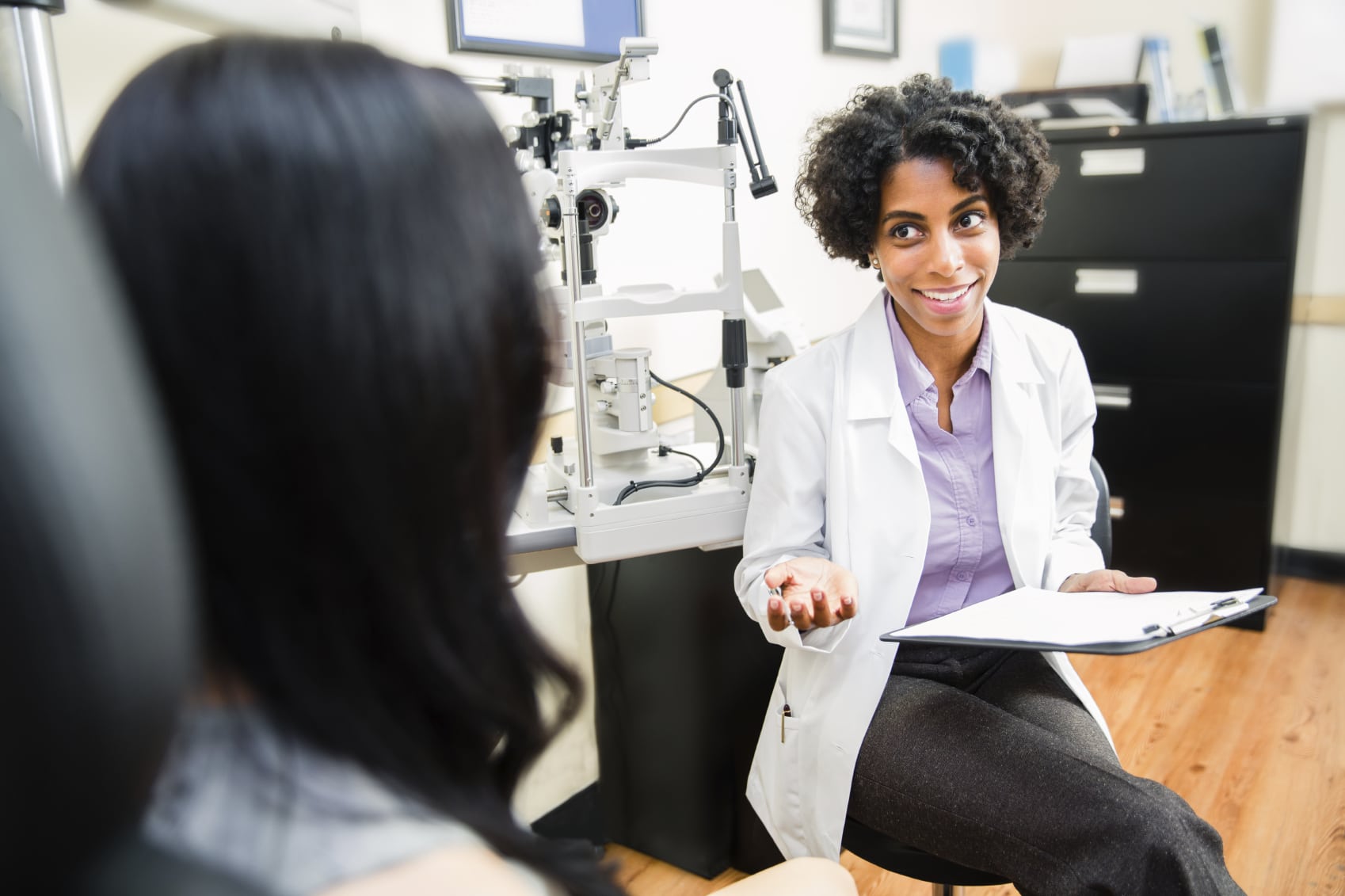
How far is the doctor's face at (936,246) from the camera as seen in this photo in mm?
1396

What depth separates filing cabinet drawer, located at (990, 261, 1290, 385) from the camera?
251cm

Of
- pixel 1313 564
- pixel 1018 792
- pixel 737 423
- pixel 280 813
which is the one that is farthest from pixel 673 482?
pixel 1313 564

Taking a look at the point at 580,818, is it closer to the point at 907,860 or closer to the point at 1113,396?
the point at 907,860

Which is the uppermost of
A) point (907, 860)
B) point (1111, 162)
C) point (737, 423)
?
point (1111, 162)

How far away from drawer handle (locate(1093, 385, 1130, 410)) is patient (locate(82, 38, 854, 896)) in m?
2.55

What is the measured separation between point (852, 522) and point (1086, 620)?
34cm

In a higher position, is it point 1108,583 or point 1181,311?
point 1181,311

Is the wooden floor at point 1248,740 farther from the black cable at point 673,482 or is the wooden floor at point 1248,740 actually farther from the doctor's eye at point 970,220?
the doctor's eye at point 970,220

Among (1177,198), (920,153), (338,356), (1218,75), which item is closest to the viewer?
A: (338,356)

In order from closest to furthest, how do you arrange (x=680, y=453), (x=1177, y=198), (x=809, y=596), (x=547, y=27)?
(x=809, y=596), (x=680, y=453), (x=547, y=27), (x=1177, y=198)

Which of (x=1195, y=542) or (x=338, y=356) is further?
(x=1195, y=542)

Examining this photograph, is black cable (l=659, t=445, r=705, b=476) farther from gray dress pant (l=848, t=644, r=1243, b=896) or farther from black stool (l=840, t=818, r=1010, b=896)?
black stool (l=840, t=818, r=1010, b=896)

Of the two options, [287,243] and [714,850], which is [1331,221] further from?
[287,243]

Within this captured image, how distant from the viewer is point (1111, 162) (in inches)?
103
